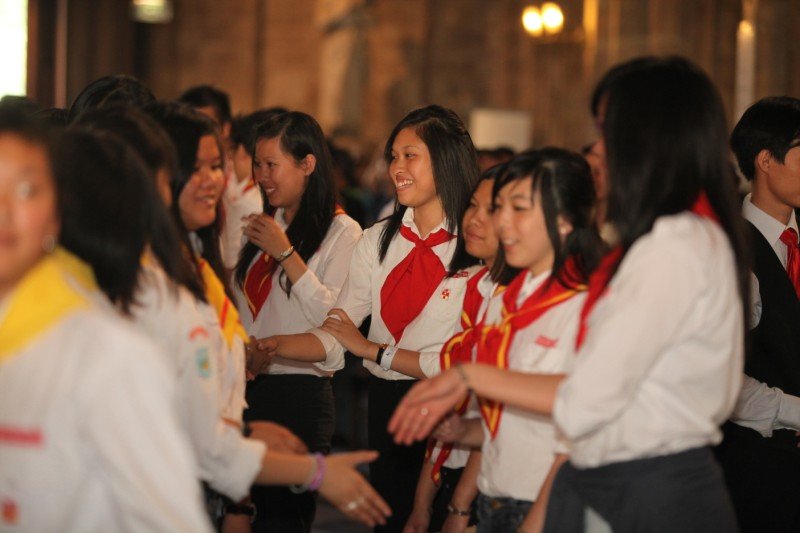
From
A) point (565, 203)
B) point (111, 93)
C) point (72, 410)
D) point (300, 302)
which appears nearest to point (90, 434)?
point (72, 410)

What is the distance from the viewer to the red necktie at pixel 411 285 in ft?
14.6

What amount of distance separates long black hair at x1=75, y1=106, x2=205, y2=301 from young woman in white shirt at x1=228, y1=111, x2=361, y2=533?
1566mm

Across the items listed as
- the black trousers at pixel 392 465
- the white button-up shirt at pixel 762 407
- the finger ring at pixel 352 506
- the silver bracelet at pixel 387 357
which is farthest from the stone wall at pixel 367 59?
the finger ring at pixel 352 506

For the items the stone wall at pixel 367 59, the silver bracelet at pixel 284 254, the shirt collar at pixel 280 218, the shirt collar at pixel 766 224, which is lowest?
the silver bracelet at pixel 284 254

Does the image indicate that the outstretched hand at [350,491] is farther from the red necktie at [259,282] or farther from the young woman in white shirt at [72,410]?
the red necktie at [259,282]

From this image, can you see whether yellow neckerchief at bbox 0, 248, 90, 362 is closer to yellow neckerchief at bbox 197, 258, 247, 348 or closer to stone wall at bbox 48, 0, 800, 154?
yellow neckerchief at bbox 197, 258, 247, 348

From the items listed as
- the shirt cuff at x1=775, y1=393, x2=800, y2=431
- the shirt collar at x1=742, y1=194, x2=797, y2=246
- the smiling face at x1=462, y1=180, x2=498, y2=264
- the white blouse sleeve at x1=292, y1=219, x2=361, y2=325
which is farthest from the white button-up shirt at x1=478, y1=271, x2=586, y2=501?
the shirt collar at x1=742, y1=194, x2=797, y2=246

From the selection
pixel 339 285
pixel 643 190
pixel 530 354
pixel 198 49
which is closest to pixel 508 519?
pixel 530 354

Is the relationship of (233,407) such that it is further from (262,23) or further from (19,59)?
(262,23)

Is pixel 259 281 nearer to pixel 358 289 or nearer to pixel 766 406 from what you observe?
pixel 358 289

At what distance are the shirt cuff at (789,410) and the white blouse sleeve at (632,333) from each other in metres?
1.70

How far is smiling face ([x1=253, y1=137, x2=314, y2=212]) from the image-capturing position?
487 centimetres

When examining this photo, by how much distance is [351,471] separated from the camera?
3.04 m

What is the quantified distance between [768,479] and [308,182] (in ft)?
7.33
